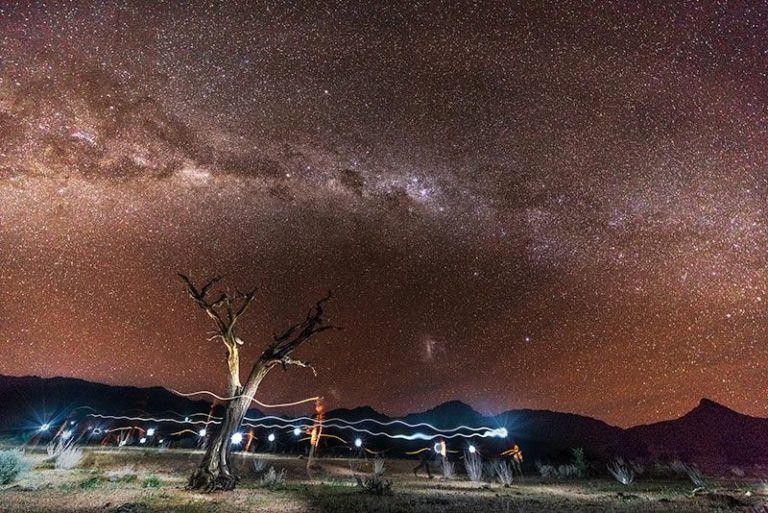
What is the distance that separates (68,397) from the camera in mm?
76500

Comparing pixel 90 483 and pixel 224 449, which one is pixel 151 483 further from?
pixel 224 449

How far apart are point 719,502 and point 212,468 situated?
1404cm

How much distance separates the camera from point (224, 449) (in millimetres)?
12391

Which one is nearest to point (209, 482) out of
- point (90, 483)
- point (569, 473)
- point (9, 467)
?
point (90, 483)

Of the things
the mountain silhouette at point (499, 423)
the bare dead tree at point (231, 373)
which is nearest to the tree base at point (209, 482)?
the bare dead tree at point (231, 373)

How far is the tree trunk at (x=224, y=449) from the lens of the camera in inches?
465

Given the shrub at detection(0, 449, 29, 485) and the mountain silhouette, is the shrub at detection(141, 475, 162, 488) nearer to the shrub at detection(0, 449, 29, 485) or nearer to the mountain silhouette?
the shrub at detection(0, 449, 29, 485)

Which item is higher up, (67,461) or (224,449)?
(224,449)

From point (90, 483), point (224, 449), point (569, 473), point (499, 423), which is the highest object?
point (499, 423)

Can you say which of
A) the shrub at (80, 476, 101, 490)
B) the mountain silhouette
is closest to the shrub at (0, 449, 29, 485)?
the shrub at (80, 476, 101, 490)

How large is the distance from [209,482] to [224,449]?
93 cm

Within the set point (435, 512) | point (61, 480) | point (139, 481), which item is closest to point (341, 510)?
point (435, 512)

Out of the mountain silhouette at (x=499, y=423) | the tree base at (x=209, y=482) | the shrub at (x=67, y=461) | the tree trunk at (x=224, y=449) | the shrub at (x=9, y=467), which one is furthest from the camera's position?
the mountain silhouette at (x=499, y=423)

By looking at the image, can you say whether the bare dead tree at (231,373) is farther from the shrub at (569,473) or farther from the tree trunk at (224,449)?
the shrub at (569,473)
